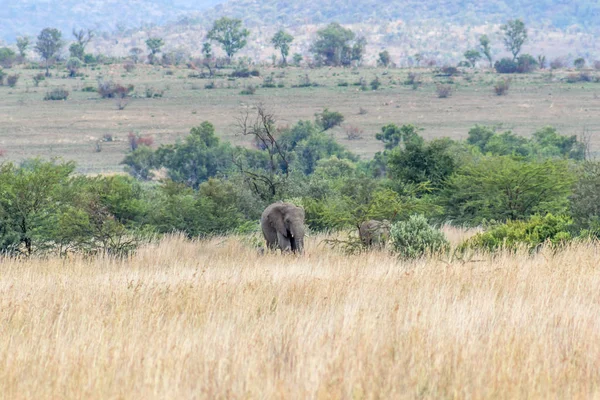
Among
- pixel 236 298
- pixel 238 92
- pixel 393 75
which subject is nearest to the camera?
pixel 236 298

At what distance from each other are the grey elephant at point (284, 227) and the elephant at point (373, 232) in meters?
1.09

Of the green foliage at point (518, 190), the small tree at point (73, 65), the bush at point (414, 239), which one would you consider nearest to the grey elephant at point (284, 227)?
the bush at point (414, 239)

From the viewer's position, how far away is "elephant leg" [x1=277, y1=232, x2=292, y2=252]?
14005 mm

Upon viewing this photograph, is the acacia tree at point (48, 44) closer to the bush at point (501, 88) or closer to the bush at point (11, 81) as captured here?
the bush at point (11, 81)

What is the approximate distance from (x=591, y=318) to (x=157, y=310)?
354 centimetres

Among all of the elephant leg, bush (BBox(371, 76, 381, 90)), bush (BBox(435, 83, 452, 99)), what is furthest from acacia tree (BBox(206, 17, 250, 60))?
the elephant leg

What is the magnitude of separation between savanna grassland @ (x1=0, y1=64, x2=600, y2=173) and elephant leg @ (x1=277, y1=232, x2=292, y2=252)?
38190 millimetres

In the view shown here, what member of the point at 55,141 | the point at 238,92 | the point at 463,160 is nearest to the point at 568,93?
the point at 238,92

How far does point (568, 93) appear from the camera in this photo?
271 feet

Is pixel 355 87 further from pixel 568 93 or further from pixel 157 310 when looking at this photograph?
pixel 157 310

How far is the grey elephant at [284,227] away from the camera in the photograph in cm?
1394

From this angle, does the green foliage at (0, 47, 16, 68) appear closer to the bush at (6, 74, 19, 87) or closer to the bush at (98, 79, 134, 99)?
the bush at (6, 74, 19, 87)

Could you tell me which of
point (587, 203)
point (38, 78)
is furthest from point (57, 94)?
point (587, 203)

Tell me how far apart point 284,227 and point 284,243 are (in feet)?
0.79
